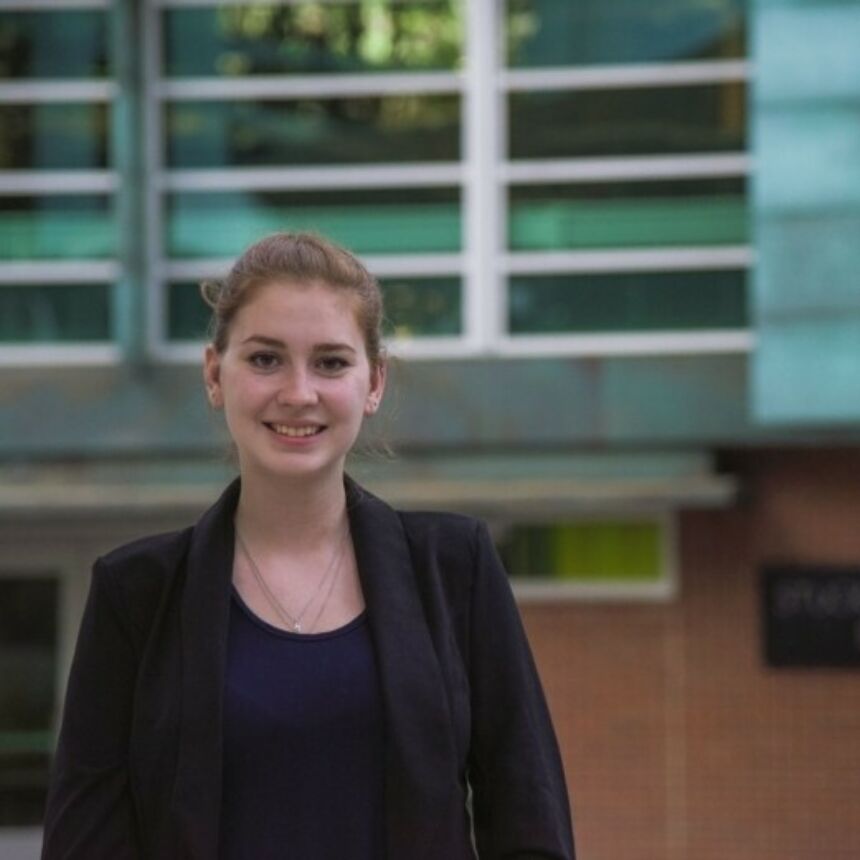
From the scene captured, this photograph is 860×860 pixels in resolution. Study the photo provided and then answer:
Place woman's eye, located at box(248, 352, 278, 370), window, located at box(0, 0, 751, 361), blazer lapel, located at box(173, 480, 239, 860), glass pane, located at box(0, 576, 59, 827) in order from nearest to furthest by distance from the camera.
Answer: blazer lapel, located at box(173, 480, 239, 860), woman's eye, located at box(248, 352, 278, 370), window, located at box(0, 0, 751, 361), glass pane, located at box(0, 576, 59, 827)

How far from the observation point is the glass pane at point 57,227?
14836mm

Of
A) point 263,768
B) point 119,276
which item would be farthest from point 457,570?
point 119,276

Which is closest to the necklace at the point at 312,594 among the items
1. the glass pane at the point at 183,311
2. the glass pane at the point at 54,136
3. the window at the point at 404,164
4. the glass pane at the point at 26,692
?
the window at the point at 404,164

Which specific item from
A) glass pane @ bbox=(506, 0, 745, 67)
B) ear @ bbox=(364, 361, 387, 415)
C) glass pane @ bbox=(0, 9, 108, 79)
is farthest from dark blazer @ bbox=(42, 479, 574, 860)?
glass pane @ bbox=(0, 9, 108, 79)

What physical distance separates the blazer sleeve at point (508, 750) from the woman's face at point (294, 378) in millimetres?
288

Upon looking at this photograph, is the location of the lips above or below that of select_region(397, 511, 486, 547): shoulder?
above

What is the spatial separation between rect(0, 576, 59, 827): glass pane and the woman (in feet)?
39.8

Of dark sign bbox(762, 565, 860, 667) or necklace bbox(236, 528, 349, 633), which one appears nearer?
necklace bbox(236, 528, 349, 633)

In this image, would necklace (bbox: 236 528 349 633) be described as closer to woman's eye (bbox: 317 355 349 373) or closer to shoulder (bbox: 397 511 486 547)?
shoulder (bbox: 397 511 486 547)

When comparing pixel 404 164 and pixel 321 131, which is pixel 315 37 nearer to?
pixel 321 131

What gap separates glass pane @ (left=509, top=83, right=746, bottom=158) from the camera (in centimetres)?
1451

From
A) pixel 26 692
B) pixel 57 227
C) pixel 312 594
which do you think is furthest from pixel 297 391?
pixel 26 692

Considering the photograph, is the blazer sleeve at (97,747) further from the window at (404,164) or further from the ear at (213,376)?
→ the window at (404,164)

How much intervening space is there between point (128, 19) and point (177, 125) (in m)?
0.76
